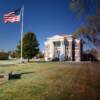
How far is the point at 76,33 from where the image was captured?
35938 millimetres

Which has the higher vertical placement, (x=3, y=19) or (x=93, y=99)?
(x=3, y=19)

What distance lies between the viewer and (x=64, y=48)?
240ft

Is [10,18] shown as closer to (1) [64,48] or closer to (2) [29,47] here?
(2) [29,47]

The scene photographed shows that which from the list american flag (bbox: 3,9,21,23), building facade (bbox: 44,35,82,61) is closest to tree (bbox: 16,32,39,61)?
building facade (bbox: 44,35,82,61)

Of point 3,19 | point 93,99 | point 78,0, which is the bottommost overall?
point 93,99

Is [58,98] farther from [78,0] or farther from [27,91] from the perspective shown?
[78,0]

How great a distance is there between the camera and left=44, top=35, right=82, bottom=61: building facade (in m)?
70.4

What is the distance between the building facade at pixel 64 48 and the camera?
2771 inches

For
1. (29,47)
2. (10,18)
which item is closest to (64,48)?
(29,47)

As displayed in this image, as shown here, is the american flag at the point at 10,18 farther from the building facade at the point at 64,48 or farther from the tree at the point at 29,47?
the building facade at the point at 64,48

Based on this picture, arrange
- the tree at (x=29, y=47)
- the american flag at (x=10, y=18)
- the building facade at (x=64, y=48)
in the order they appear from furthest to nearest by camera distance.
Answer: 1. the building facade at (x=64, y=48)
2. the tree at (x=29, y=47)
3. the american flag at (x=10, y=18)

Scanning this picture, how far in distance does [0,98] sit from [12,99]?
438 mm

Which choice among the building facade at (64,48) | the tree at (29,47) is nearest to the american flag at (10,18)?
the tree at (29,47)

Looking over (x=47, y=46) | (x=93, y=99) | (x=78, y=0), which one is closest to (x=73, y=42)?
(x=47, y=46)
